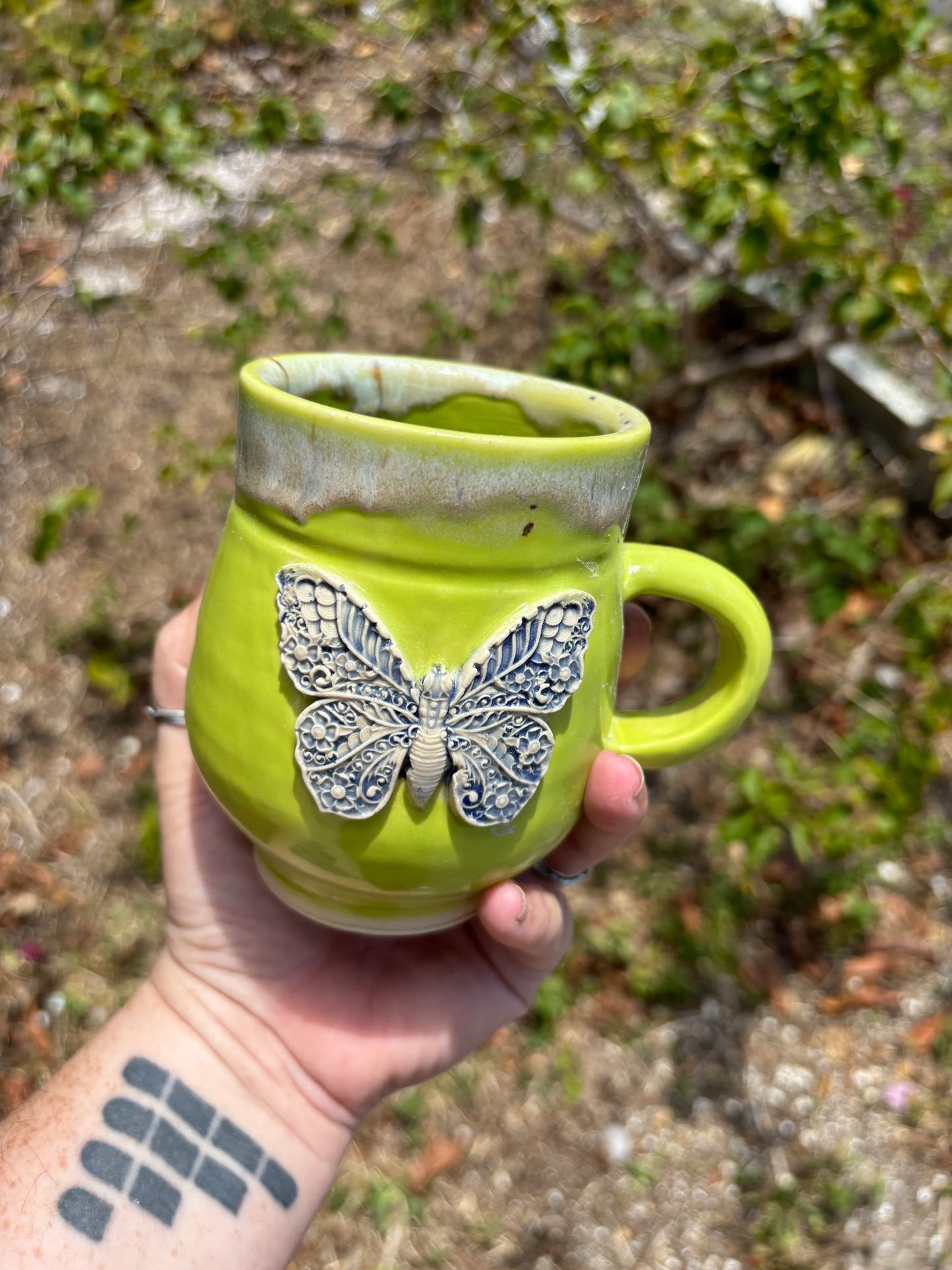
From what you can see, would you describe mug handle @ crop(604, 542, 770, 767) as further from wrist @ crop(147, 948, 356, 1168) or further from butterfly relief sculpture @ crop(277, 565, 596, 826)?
wrist @ crop(147, 948, 356, 1168)

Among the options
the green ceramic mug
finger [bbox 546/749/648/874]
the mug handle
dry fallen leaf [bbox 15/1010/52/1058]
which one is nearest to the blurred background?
dry fallen leaf [bbox 15/1010/52/1058]

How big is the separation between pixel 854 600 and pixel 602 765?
1.86 metres

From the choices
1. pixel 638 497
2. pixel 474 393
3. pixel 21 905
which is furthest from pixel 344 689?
pixel 21 905

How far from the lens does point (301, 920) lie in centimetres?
166

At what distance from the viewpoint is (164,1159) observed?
1.47 meters

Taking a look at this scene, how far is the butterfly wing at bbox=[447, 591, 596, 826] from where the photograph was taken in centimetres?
107

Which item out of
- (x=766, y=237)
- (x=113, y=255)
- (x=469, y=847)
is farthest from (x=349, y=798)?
(x=113, y=255)

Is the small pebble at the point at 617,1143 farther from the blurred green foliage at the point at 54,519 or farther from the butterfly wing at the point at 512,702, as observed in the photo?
the blurred green foliage at the point at 54,519

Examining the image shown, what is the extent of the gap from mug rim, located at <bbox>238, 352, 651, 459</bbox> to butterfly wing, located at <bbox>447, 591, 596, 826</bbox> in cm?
19

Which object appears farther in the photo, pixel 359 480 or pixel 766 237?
pixel 766 237

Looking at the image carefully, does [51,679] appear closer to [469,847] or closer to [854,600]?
[469,847]

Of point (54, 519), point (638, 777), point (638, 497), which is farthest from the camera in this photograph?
point (638, 497)

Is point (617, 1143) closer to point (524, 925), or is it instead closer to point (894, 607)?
point (524, 925)

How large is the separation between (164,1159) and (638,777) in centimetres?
93
